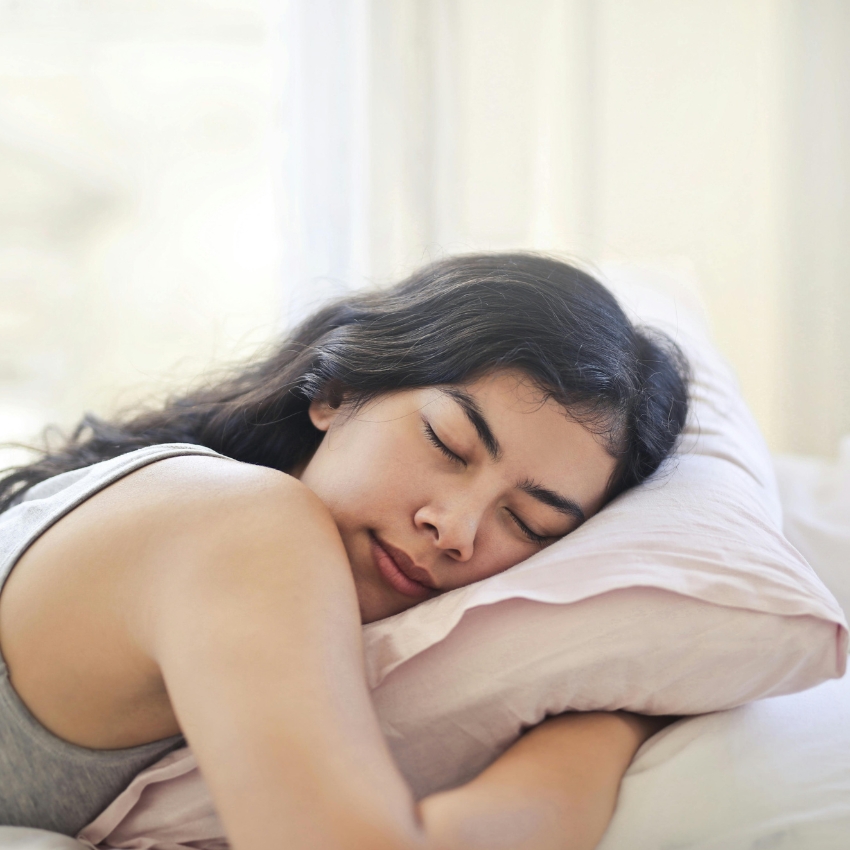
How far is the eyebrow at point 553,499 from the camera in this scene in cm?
84

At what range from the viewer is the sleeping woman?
53cm

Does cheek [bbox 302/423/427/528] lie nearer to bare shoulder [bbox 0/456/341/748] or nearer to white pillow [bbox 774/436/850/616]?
bare shoulder [bbox 0/456/341/748]

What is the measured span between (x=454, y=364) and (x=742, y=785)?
1.61 feet

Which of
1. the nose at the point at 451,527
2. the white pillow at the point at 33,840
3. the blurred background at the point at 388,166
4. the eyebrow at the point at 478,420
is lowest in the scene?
the white pillow at the point at 33,840

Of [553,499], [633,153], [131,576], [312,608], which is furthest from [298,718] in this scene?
Answer: [633,153]

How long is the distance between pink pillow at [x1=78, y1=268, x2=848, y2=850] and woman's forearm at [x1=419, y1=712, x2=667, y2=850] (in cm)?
2

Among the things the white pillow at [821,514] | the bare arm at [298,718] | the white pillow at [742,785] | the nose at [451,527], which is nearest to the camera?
the bare arm at [298,718]

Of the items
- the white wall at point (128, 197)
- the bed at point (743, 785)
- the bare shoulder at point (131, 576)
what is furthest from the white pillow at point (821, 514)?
the white wall at point (128, 197)

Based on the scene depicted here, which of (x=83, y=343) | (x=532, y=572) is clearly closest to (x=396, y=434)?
(x=532, y=572)

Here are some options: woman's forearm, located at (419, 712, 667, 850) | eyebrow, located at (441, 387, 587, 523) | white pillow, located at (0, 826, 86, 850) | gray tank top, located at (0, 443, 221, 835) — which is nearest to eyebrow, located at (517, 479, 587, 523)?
eyebrow, located at (441, 387, 587, 523)

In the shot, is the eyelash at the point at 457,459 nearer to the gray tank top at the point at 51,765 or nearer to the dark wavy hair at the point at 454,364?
the dark wavy hair at the point at 454,364

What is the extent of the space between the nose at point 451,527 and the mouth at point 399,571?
39 millimetres

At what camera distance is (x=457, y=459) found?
0.85m

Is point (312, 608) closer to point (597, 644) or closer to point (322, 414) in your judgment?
point (597, 644)
